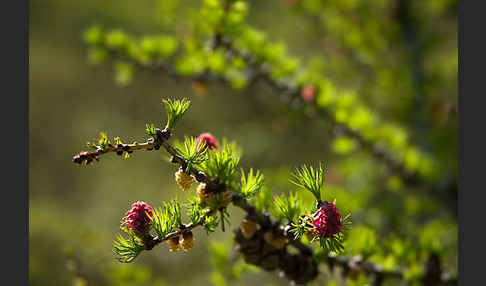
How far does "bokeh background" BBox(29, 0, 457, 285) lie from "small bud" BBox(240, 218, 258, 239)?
7.4 inches

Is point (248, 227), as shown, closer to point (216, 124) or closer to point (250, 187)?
point (250, 187)

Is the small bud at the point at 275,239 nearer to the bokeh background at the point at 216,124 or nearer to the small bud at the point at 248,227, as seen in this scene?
the small bud at the point at 248,227

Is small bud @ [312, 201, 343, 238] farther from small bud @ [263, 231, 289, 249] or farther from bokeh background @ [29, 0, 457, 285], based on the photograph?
bokeh background @ [29, 0, 457, 285]

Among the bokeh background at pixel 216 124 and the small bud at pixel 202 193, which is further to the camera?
the bokeh background at pixel 216 124

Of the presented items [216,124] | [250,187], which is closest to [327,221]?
[250,187]

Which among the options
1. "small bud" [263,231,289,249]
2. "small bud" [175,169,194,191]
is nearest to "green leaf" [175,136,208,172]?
"small bud" [175,169,194,191]

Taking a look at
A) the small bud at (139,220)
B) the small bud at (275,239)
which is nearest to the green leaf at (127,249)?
the small bud at (139,220)

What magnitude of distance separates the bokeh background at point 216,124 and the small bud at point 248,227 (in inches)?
7.4

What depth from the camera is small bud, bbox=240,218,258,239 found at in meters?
0.38

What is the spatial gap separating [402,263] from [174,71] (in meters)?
0.52

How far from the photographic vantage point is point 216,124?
192 cm

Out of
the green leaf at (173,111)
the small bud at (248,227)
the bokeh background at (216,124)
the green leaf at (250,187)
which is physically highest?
the bokeh background at (216,124)

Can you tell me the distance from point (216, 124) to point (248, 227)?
1551mm

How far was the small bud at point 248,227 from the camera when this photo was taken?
38 centimetres
